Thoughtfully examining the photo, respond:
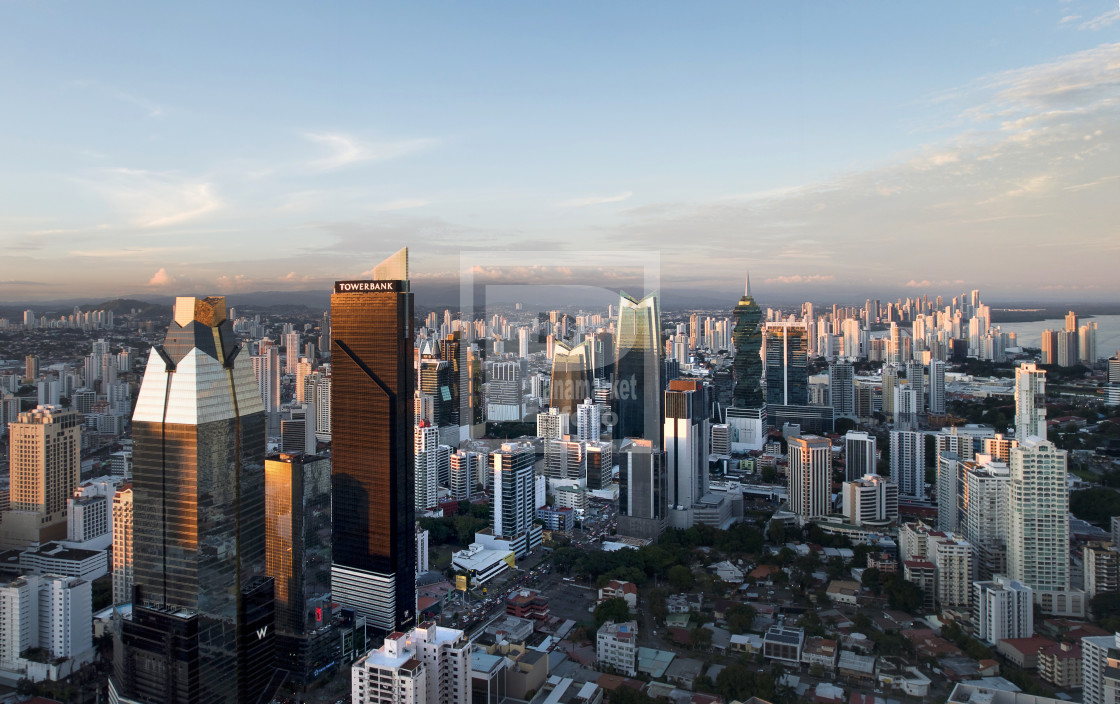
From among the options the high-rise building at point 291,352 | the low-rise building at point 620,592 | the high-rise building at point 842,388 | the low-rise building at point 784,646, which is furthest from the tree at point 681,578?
the high-rise building at point 842,388

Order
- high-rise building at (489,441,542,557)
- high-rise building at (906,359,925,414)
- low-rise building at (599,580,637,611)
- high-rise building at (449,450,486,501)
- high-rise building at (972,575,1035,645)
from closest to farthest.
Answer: high-rise building at (972,575,1035,645) < low-rise building at (599,580,637,611) < high-rise building at (489,441,542,557) < high-rise building at (449,450,486,501) < high-rise building at (906,359,925,414)

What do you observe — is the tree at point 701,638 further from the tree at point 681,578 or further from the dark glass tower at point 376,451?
the dark glass tower at point 376,451

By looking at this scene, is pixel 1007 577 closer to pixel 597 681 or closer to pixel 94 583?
pixel 597 681

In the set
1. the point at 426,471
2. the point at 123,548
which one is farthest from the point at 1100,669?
the point at 426,471

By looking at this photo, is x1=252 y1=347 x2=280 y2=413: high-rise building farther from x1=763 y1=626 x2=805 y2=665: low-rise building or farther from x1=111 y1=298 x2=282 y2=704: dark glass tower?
x1=763 y1=626 x2=805 y2=665: low-rise building

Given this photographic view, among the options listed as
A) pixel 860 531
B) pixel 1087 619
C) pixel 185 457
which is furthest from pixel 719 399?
pixel 185 457

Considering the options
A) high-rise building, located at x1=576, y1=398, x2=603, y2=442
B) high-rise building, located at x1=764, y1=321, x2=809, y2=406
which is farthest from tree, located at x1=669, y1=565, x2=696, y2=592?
high-rise building, located at x1=764, y1=321, x2=809, y2=406
